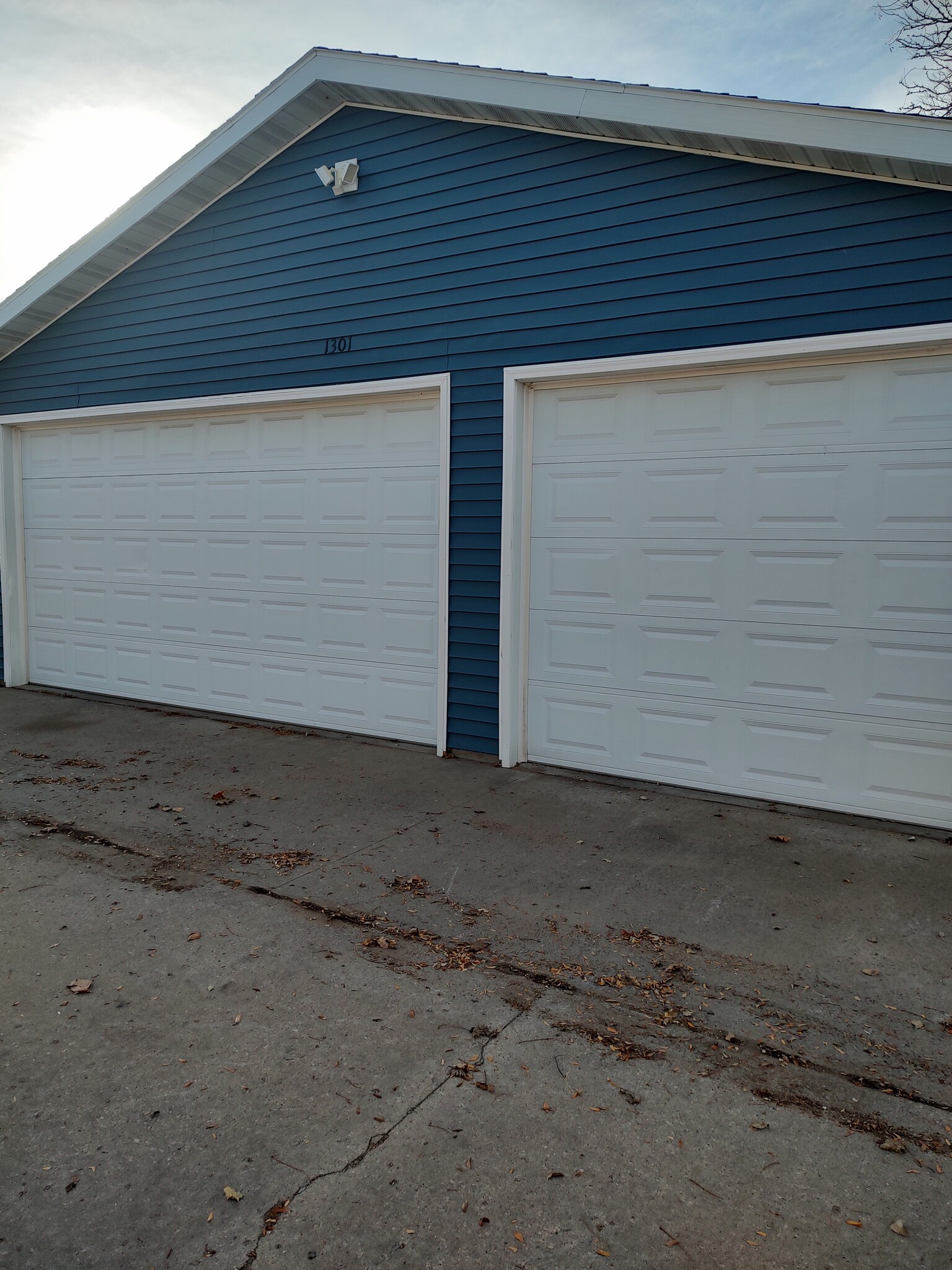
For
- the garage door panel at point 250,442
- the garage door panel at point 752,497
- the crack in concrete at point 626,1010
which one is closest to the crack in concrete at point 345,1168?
the crack in concrete at point 626,1010

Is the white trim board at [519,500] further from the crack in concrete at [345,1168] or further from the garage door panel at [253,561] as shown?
the crack in concrete at [345,1168]

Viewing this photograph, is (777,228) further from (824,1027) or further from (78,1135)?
(78,1135)

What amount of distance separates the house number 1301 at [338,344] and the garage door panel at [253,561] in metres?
1.40

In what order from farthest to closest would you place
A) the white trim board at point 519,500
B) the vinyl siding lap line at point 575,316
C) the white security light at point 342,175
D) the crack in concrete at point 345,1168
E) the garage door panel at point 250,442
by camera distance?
the garage door panel at point 250,442 < the white security light at point 342,175 < the white trim board at point 519,500 < the vinyl siding lap line at point 575,316 < the crack in concrete at point 345,1168

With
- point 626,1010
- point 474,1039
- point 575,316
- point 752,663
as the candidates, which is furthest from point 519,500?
point 474,1039

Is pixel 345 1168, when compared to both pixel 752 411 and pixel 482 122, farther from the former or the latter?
pixel 482 122

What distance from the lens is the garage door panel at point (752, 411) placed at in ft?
14.9

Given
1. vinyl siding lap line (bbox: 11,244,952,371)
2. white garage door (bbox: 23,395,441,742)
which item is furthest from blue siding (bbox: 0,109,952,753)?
white garage door (bbox: 23,395,441,742)

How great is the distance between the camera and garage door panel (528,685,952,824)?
4.64 m

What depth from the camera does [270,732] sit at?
6.87 metres

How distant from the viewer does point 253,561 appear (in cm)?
714

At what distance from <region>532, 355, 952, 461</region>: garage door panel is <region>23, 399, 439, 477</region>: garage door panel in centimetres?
114

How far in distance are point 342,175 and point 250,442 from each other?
2.18 m

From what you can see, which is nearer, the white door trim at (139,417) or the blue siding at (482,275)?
the blue siding at (482,275)
